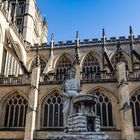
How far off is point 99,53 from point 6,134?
1302 cm

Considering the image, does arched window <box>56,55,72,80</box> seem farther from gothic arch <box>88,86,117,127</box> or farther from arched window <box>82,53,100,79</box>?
gothic arch <box>88,86,117,127</box>

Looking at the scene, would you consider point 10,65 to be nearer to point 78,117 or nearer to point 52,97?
point 52,97

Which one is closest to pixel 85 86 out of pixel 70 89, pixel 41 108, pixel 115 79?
pixel 115 79

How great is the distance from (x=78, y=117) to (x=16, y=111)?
11.0 m

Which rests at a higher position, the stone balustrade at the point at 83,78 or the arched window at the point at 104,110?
the stone balustrade at the point at 83,78

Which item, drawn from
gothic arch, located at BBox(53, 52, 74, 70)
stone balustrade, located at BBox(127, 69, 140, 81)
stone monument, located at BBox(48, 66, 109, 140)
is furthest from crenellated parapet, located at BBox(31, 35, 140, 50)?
stone monument, located at BBox(48, 66, 109, 140)

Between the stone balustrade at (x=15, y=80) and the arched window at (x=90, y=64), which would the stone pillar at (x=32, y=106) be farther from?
the arched window at (x=90, y=64)

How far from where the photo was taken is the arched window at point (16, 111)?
16.7 meters

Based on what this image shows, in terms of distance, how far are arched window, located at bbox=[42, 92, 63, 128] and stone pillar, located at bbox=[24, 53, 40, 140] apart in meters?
1.00

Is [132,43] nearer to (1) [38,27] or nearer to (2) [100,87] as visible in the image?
(2) [100,87]

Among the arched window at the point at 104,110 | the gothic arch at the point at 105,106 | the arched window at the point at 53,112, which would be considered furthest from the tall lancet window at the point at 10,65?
the arched window at the point at 104,110

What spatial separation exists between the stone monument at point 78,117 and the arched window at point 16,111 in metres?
9.50

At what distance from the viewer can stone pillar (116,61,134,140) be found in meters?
14.2

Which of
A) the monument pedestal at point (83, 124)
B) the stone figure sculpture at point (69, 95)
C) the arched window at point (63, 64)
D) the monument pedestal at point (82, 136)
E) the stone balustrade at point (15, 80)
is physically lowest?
the monument pedestal at point (82, 136)
